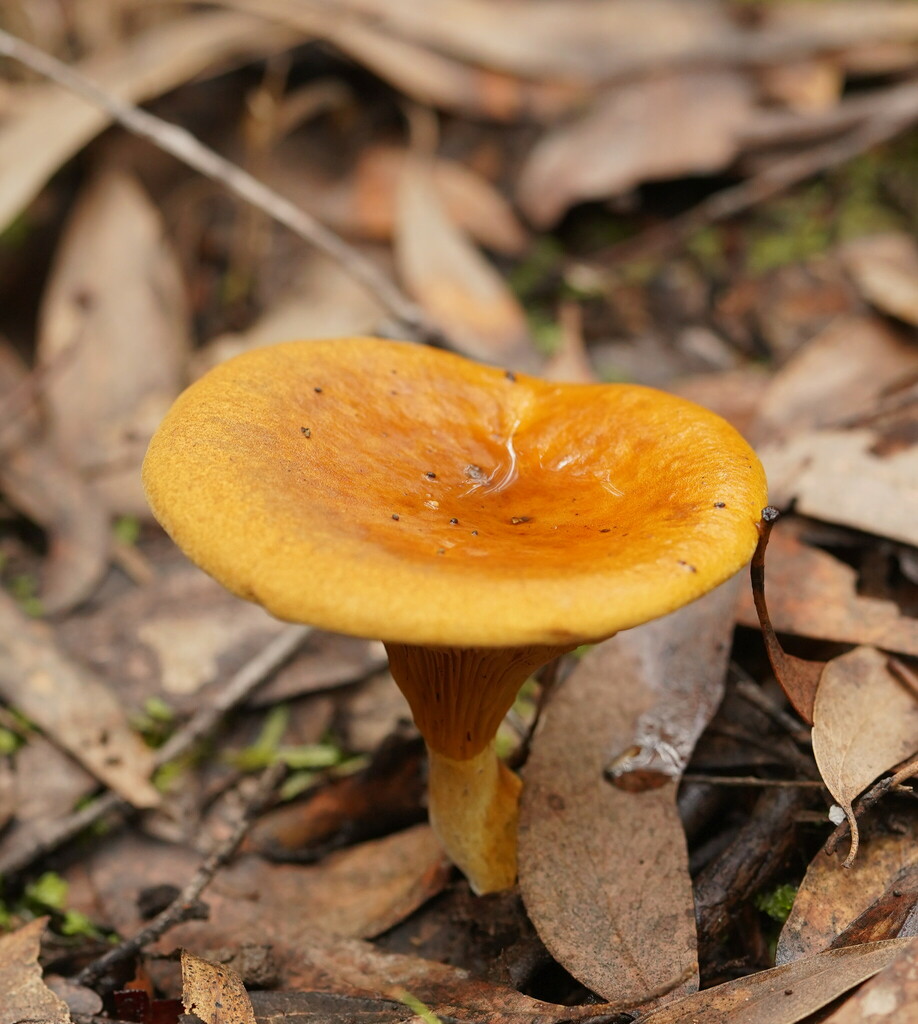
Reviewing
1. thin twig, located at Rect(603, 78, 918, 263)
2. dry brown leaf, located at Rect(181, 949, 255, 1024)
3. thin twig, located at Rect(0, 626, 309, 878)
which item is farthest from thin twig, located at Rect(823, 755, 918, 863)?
thin twig, located at Rect(603, 78, 918, 263)

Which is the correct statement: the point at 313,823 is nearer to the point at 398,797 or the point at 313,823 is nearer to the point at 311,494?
the point at 398,797

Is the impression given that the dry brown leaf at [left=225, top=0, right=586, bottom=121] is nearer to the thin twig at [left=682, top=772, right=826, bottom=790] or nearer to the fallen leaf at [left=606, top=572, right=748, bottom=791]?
the fallen leaf at [left=606, top=572, right=748, bottom=791]

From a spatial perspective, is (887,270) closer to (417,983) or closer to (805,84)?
(805,84)

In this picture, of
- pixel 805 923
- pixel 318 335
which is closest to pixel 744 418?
pixel 318 335

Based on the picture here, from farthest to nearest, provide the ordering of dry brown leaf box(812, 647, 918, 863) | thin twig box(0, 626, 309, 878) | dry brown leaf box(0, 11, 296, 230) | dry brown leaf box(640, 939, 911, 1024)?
1. dry brown leaf box(0, 11, 296, 230)
2. thin twig box(0, 626, 309, 878)
3. dry brown leaf box(812, 647, 918, 863)
4. dry brown leaf box(640, 939, 911, 1024)

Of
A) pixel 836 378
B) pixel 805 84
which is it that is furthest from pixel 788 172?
pixel 836 378

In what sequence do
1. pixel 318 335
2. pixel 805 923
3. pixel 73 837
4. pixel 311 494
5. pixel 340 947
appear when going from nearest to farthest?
pixel 311 494 → pixel 805 923 → pixel 340 947 → pixel 73 837 → pixel 318 335
